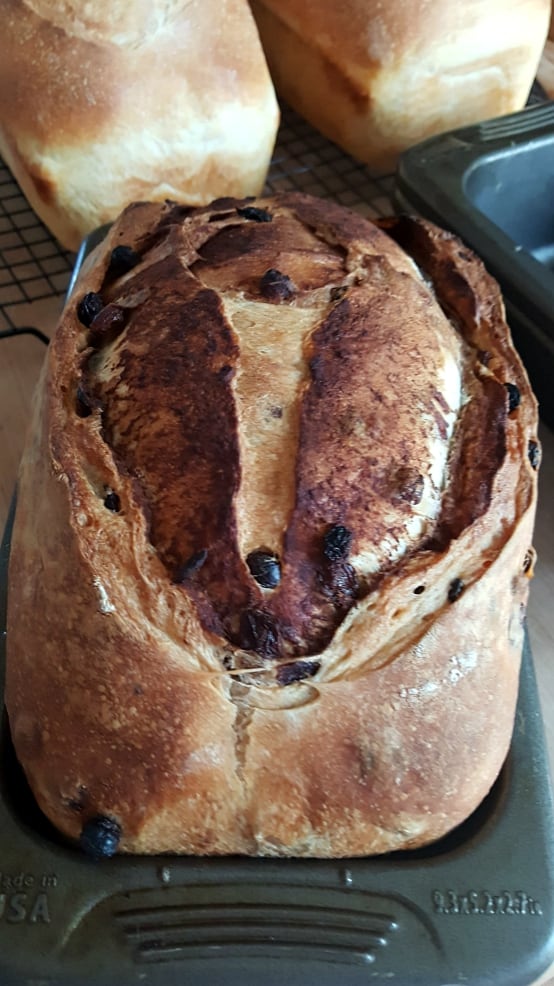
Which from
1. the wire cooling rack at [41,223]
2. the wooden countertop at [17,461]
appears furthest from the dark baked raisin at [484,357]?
the wire cooling rack at [41,223]

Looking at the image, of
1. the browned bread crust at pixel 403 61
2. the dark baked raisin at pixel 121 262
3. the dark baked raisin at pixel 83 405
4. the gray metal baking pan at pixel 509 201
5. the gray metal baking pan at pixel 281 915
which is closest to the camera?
the gray metal baking pan at pixel 281 915

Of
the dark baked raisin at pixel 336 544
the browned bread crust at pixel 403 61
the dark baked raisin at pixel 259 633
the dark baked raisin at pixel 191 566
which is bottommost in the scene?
the dark baked raisin at pixel 259 633

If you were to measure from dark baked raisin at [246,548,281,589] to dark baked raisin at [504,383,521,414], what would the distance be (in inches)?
10.7

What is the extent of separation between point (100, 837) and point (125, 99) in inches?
34.7

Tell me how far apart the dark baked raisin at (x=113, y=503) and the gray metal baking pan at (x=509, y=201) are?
1.78 ft

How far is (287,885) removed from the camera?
0.63m

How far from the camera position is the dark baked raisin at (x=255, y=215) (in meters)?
0.88

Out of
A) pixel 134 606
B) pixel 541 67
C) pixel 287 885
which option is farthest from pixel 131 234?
pixel 541 67

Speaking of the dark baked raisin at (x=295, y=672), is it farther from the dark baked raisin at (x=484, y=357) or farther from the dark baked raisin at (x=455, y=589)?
the dark baked raisin at (x=484, y=357)

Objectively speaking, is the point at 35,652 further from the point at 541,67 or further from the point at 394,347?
the point at 541,67

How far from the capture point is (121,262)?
2.82 feet

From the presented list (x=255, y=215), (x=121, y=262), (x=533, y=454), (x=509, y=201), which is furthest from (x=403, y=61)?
(x=533, y=454)

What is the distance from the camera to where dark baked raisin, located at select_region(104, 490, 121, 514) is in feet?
2.26

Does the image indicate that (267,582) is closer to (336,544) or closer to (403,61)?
(336,544)
